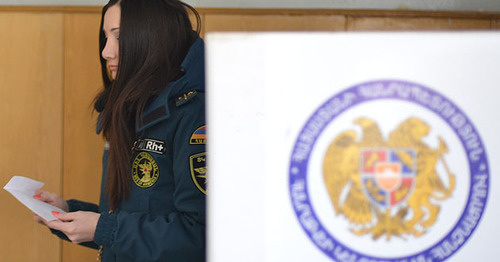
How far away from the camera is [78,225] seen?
118cm

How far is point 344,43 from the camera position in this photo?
61 centimetres

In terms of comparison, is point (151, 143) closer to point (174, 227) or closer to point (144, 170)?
point (144, 170)

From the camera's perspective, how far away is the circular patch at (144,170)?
3.90 feet

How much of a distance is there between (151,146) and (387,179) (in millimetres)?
683

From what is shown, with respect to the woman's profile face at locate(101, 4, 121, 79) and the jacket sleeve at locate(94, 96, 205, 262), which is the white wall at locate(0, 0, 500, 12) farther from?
the jacket sleeve at locate(94, 96, 205, 262)

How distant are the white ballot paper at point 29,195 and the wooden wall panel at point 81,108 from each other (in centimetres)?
109

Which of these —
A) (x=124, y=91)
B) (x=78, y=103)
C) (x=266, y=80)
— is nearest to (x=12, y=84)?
(x=78, y=103)

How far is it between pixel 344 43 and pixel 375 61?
0.04 meters

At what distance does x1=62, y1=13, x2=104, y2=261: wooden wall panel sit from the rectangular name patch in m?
1.33

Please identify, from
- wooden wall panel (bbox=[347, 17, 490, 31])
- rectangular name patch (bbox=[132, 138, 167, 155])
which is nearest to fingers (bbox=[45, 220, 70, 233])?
rectangular name patch (bbox=[132, 138, 167, 155])

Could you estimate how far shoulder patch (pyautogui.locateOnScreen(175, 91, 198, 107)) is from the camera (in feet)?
3.91

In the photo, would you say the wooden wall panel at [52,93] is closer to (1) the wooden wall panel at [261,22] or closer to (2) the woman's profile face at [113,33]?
(1) the wooden wall panel at [261,22]

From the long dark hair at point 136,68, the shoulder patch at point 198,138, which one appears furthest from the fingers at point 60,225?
the shoulder patch at point 198,138

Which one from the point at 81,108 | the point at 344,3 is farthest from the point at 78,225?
the point at 344,3
